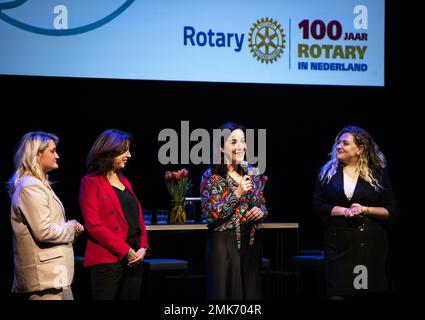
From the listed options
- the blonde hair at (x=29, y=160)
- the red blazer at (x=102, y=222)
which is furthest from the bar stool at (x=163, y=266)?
the blonde hair at (x=29, y=160)

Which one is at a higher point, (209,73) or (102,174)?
(209,73)

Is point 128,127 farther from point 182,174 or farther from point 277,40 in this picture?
point 277,40

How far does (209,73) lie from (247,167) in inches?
83.4

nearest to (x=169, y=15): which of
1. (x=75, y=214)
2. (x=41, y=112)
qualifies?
(x=41, y=112)

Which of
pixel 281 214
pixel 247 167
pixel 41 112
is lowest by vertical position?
pixel 281 214

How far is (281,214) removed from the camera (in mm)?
6938

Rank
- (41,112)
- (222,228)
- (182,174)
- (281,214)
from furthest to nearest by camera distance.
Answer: (281,214), (41,112), (182,174), (222,228)

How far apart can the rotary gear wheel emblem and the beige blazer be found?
313 cm

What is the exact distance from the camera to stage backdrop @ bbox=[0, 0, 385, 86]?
592 cm

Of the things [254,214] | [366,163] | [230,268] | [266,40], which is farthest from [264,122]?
[230,268]

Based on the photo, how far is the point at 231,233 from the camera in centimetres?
429

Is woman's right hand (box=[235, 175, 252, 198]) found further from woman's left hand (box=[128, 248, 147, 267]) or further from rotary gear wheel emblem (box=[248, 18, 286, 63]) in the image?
rotary gear wheel emblem (box=[248, 18, 286, 63])

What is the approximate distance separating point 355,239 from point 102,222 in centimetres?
171

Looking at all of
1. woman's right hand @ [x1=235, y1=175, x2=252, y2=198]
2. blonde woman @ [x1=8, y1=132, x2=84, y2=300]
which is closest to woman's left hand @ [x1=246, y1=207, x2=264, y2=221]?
woman's right hand @ [x1=235, y1=175, x2=252, y2=198]
